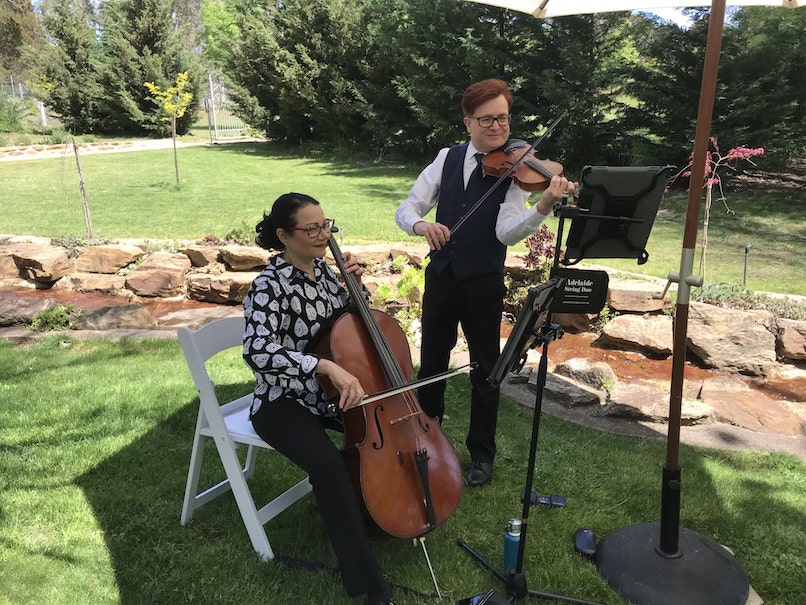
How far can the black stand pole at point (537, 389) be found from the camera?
167 centimetres

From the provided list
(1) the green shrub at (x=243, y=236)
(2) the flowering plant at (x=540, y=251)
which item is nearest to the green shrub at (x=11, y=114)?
(1) the green shrub at (x=243, y=236)

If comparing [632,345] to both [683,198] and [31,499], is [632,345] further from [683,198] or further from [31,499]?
[683,198]

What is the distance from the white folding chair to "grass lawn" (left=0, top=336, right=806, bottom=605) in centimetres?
11

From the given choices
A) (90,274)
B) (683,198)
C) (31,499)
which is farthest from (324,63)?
(31,499)

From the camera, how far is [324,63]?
16297mm

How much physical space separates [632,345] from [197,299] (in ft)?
12.4

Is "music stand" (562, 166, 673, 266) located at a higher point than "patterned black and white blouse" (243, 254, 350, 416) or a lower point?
higher

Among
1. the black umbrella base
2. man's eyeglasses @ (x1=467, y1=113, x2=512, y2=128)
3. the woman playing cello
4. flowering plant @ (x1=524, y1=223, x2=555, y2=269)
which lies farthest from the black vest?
flowering plant @ (x1=524, y1=223, x2=555, y2=269)

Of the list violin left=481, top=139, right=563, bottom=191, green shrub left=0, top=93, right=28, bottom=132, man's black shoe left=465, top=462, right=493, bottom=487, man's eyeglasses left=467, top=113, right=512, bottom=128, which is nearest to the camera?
violin left=481, top=139, right=563, bottom=191

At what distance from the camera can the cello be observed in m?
1.87

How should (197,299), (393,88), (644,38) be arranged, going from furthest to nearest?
(393,88), (644,38), (197,299)

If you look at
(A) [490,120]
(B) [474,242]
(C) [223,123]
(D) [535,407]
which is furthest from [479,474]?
(C) [223,123]

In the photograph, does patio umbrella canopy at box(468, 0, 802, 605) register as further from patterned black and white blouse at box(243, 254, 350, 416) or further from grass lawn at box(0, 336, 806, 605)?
patterned black and white blouse at box(243, 254, 350, 416)

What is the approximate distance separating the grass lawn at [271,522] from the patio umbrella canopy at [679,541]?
97mm
